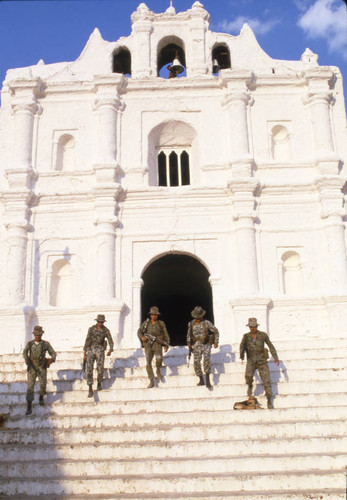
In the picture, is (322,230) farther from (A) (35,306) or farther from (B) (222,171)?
(A) (35,306)

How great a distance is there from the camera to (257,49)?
17.3 meters

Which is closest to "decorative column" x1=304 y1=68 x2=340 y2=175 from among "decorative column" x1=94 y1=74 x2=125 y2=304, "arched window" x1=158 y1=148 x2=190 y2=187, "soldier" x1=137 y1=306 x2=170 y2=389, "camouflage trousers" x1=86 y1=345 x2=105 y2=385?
"arched window" x1=158 y1=148 x2=190 y2=187

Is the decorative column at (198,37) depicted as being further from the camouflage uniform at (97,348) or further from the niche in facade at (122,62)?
the camouflage uniform at (97,348)

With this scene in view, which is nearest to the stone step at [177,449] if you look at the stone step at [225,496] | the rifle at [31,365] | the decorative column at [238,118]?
the stone step at [225,496]

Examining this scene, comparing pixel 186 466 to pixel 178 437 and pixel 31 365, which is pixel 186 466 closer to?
pixel 178 437

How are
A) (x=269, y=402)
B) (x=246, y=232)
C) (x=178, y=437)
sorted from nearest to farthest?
(x=178, y=437) < (x=269, y=402) < (x=246, y=232)

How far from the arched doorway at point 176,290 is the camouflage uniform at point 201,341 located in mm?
7584

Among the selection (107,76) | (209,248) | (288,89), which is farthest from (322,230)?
(107,76)

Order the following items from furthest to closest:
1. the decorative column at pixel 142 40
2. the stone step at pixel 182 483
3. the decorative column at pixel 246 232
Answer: the decorative column at pixel 142 40
the decorative column at pixel 246 232
the stone step at pixel 182 483

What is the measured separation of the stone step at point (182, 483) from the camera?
7.18 meters

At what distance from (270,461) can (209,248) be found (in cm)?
776

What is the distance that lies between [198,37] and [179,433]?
12799 mm

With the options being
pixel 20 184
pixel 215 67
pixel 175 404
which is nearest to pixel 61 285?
pixel 20 184

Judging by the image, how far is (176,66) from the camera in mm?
17125
